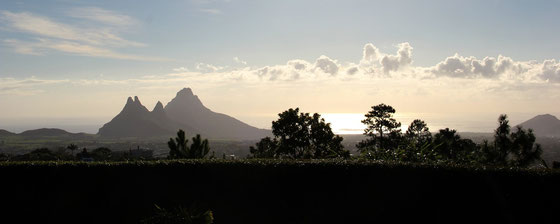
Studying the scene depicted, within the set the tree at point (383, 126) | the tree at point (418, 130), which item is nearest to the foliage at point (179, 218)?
the tree at point (383, 126)

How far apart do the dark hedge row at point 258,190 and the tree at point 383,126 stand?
77.1ft

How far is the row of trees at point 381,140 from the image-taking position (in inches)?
1151

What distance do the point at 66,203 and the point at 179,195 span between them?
3.82m

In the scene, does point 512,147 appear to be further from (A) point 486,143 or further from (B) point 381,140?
(B) point 381,140

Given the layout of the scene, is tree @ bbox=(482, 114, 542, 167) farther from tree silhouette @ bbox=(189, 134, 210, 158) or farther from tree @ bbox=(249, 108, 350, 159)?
tree silhouette @ bbox=(189, 134, 210, 158)

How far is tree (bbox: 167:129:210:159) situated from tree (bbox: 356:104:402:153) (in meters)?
16.1

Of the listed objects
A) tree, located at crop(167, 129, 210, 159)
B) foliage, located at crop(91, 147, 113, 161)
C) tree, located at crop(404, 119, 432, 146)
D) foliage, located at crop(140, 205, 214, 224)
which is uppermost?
tree, located at crop(404, 119, 432, 146)

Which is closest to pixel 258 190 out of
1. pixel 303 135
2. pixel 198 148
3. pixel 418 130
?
pixel 198 148

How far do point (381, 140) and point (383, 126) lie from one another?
1.29m

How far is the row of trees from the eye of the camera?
29.2 metres

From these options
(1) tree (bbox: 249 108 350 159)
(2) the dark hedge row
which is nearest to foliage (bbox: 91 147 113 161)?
(1) tree (bbox: 249 108 350 159)

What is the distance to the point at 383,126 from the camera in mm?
37469

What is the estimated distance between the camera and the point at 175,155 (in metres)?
26.2

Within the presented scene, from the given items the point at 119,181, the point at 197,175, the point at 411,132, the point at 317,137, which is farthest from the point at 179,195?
the point at 411,132
